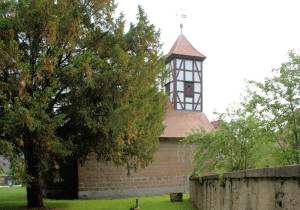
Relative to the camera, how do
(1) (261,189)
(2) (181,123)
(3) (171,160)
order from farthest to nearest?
(2) (181,123) < (3) (171,160) < (1) (261,189)

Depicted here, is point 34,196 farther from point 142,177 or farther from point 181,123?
point 181,123

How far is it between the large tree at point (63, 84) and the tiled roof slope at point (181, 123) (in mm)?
7928

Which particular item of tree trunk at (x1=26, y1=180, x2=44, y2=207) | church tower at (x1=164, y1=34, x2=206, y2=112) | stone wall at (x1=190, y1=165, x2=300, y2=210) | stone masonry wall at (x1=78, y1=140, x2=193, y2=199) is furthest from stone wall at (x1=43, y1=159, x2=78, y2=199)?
stone wall at (x1=190, y1=165, x2=300, y2=210)

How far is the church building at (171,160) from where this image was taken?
16.7 m

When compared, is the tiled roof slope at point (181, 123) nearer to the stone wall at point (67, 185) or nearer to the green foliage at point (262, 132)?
the stone wall at point (67, 185)

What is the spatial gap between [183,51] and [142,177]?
31.9 ft

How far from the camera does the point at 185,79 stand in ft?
74.5

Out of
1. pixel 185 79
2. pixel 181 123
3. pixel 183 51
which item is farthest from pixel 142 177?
pixel 183 51

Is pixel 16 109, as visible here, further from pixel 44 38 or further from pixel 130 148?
pixel 130 148

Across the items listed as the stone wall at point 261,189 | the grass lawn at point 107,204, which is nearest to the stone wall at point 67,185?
the grass lawn at point 107,204

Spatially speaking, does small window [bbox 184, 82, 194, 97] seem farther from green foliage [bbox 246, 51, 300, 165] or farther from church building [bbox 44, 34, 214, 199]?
green foliage [bbox 246, 51, 300, 165]

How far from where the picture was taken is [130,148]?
40.2 ft

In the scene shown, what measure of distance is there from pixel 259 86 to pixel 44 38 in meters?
6.38

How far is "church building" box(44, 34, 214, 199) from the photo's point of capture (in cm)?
1667
